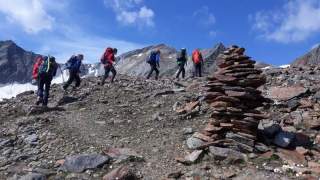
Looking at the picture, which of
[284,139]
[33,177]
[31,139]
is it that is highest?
[284,139]

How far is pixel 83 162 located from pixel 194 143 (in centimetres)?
352

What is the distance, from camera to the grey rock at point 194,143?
1753cm

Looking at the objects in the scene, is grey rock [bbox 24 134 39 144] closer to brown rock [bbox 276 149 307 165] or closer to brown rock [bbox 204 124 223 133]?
brown rock [bbox 204 124 223 133]

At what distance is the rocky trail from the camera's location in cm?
1611

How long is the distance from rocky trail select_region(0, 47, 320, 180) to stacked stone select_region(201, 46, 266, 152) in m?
0.44

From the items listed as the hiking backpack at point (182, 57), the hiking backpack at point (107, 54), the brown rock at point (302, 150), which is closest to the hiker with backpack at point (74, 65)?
the hiking backpack at point (107, 54)

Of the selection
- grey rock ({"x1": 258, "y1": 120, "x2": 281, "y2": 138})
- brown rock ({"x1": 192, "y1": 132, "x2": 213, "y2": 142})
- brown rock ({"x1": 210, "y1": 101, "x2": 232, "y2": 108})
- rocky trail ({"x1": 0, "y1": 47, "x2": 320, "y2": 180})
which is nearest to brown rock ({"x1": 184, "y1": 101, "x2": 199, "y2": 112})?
rocky trail ({"x1": 0, "y1": 47, "x2": 320, "y2": 180})

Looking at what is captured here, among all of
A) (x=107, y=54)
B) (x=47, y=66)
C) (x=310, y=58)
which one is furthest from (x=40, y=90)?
(x=310, y=58)

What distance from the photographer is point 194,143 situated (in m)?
17.7

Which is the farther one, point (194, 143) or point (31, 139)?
point (31, 139)

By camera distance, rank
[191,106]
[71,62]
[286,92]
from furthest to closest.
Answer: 1. [71,62]
2. [286,92]
3. [191,106]

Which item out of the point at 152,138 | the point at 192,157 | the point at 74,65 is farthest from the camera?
the point at 74,65

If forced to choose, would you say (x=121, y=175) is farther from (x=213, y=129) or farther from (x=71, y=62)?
(x=71, y=62)

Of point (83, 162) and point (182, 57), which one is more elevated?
point (182, 57)
